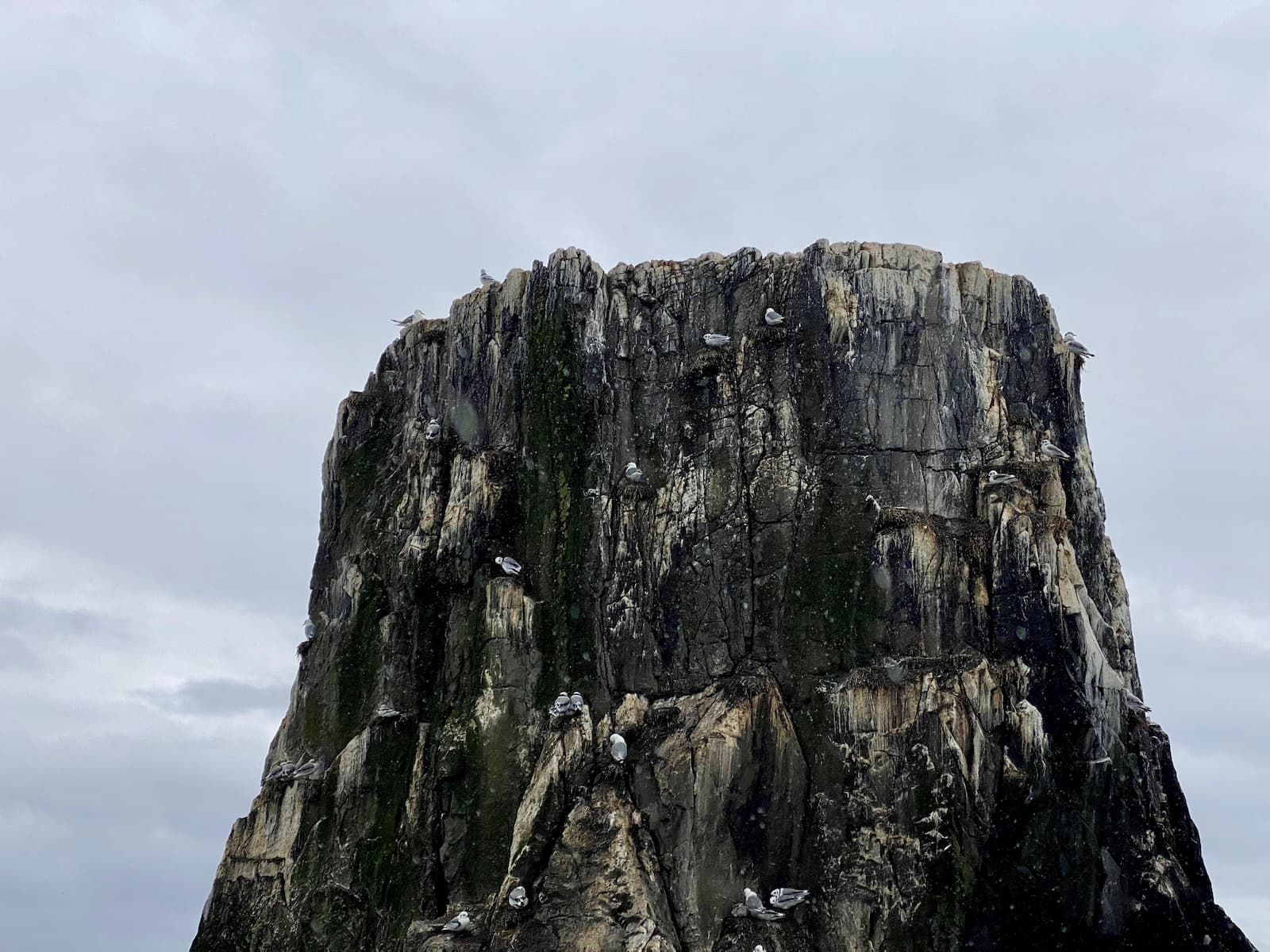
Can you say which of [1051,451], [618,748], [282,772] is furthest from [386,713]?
[1051,451]

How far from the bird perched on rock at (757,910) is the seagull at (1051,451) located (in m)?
15.1

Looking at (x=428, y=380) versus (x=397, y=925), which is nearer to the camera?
(x=397, y=925)

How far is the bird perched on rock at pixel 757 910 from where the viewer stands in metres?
47.7

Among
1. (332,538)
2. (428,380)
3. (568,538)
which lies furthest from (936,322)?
(332,538)

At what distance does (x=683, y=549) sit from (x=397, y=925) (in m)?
13.3

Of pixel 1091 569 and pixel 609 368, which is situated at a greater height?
pixel 609 368

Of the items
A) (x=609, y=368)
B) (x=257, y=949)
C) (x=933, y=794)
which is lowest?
(x=257, y=949)

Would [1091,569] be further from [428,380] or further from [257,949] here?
[257,949]

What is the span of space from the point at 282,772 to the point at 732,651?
14.8m

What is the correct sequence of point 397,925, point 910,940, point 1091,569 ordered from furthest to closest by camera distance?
point 1091,569 < point 397,925 < point 910,940

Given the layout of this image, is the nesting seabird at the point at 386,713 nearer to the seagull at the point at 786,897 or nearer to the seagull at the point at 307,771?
the seagull at the point at 307,771

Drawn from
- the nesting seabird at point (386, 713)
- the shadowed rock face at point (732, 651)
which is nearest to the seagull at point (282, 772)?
the shadowed rock face at point (732, 651)

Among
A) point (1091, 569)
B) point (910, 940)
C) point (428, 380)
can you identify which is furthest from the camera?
point (428, 380)

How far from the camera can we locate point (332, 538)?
6125 cm
